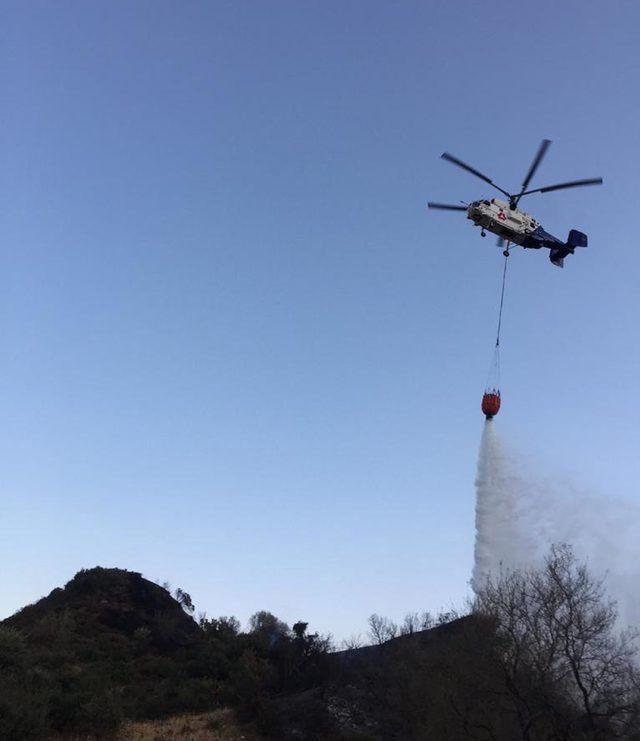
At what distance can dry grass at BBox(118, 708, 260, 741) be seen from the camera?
36.7 metres

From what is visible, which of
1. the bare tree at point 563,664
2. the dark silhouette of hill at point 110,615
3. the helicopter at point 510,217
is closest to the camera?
the bare tree at point 563,664

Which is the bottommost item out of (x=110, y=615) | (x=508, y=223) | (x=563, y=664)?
(x=563, y=664)

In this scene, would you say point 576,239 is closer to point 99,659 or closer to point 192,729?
point 192,729

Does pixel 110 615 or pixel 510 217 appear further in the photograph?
pixel 110 615

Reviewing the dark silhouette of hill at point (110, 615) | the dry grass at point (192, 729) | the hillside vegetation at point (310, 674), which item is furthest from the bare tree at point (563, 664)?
the dark silhouette of hill at point (110, 615)

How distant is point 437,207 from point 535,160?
5353 millimetres

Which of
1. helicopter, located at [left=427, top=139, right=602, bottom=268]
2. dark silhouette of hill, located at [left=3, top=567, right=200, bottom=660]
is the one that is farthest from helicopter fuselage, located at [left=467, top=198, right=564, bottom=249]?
dark silhouette of hill, located at [left=3, top=567, right=200, bottom=660]

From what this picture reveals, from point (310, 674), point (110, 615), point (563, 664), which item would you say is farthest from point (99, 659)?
point (563, 664)

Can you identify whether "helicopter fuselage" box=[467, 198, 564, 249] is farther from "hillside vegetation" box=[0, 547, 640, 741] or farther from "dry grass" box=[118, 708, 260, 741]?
"dry grass" box=[118, 708, 260, 741]

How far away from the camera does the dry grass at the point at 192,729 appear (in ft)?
120

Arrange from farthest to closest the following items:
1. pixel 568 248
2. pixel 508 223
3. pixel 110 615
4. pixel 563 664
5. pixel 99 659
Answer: pixel 110 615 → pixel 99 659 → pixel 568 248 → pixel 508 223 → pixel 563 664

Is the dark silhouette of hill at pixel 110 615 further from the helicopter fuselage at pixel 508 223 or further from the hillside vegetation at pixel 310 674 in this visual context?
the helicopter fuselage at pixel 508 223

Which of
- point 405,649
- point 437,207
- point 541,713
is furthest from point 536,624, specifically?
point 437,207

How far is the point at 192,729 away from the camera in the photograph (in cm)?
3809
